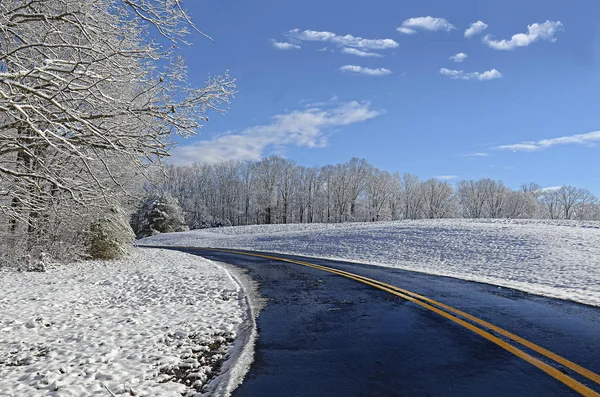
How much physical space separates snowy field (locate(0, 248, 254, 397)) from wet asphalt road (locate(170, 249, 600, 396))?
1.81ft

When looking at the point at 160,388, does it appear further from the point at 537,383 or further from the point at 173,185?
the point at 173,185

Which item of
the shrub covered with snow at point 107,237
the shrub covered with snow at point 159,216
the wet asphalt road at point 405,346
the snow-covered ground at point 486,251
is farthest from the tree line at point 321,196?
the wet asphalt road at point 405,346

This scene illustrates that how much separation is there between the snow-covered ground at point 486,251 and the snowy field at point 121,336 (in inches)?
282

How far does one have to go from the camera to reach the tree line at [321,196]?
71062 mm

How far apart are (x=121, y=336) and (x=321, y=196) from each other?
68.6 m

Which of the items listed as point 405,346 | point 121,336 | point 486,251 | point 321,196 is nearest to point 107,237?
point 121,336

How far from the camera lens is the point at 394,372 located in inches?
164

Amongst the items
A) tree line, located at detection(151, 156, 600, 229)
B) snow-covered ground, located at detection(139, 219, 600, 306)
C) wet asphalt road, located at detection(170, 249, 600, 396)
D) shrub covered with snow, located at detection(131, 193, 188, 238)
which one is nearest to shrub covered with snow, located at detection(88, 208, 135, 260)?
snow-covered ground, located at detection(139, 219, 600, 306)

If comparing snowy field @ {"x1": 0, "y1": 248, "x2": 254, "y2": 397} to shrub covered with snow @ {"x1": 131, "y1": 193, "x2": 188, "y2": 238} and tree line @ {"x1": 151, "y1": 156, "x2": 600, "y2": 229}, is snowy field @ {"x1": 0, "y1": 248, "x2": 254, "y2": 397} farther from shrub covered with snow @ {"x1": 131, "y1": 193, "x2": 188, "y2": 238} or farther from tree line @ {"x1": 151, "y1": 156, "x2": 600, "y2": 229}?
tree line @ {"x1": 151, "y1": 156, "x2": 600, "y2": 229}

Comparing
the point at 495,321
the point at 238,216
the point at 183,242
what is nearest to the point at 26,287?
the point at 495,321

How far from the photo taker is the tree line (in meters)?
71.1

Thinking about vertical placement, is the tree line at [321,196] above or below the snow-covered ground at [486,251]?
above

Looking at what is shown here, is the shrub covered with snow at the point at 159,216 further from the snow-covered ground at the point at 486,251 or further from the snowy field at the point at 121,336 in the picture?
the snowy field at the point at 121,336

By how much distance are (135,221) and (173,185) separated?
23.2 metres
